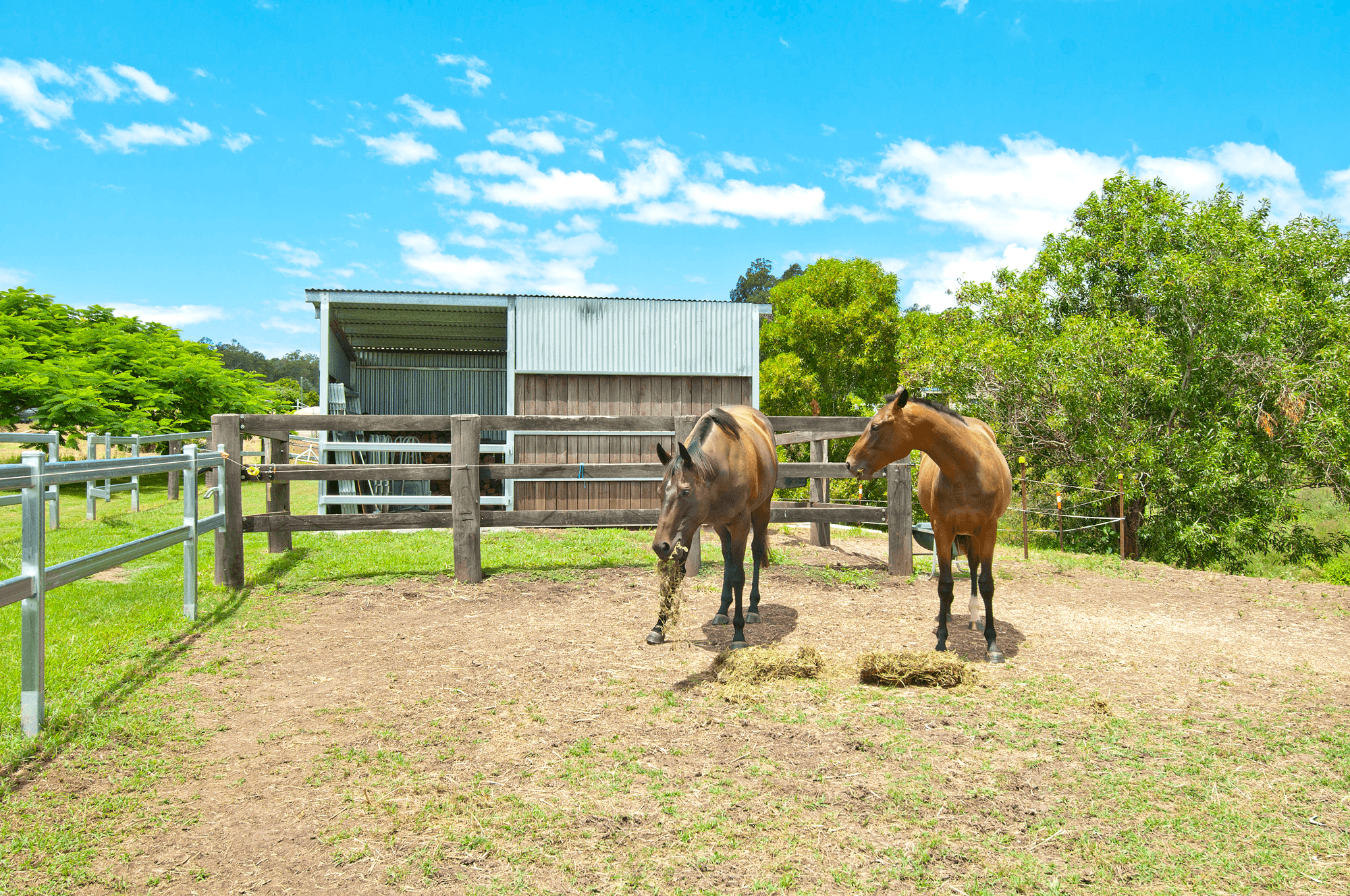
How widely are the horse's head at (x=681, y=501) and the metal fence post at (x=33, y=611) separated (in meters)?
2.99

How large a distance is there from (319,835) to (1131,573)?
339 inches

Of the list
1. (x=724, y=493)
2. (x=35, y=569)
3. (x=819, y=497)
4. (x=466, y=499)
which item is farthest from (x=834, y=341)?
(x=35, y=569)

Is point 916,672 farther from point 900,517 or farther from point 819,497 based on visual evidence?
point 819,497

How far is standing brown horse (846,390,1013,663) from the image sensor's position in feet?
16.1

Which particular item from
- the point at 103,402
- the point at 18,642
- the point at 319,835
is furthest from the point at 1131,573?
the point at 103,402

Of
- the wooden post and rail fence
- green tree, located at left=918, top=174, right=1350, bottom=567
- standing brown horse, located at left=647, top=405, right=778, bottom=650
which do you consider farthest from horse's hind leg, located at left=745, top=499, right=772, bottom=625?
green tree, located at left=918, top=174, right=1350, bottom=567

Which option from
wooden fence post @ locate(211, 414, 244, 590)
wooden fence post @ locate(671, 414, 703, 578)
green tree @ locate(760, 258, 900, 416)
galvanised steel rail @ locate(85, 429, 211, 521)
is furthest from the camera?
green tree @ locate(760, 258, 900, 416)

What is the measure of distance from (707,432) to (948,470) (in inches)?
64.2

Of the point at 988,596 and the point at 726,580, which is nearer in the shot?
the point at 988,596

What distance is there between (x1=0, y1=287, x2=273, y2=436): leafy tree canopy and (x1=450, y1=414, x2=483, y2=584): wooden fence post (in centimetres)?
1267

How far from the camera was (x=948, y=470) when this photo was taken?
197 inches

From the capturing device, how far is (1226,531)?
1415cm

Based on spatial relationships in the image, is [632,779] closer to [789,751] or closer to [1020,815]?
[789,751]

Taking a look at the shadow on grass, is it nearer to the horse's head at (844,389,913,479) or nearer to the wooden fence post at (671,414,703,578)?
the wooden fence post at (671,414,703,578)
